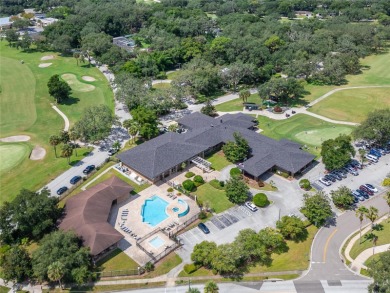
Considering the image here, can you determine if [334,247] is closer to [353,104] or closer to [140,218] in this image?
[140,218]

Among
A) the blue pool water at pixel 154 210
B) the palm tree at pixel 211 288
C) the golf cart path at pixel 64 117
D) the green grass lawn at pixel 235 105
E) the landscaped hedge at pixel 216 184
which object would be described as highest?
the palm tree at pixel 211 288

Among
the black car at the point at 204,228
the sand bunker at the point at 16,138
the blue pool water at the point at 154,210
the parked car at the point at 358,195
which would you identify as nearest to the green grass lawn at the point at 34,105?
the sand bunker at the point at 16,138

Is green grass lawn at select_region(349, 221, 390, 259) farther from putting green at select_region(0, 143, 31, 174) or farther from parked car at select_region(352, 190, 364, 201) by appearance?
putting green at select_region(0, 143, 31, 174)

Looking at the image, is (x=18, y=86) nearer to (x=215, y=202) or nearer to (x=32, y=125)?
(x=32, y=125)

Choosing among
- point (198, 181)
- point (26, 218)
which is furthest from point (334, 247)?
point (26, 218)

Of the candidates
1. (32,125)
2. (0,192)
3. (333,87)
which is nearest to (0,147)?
(32,125)

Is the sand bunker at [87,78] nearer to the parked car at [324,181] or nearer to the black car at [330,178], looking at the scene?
the parked car at [324,181]

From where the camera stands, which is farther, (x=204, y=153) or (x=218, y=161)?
(x=204, y=153)

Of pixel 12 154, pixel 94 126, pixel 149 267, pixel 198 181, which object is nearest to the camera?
pixel 149 267
